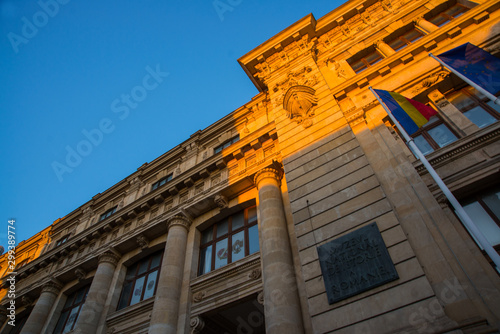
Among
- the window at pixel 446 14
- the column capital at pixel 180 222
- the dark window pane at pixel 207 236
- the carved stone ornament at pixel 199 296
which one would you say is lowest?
the carved stone ornament at pixel 199 296

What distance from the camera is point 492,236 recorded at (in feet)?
28.1

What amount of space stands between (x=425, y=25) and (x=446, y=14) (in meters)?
1.47

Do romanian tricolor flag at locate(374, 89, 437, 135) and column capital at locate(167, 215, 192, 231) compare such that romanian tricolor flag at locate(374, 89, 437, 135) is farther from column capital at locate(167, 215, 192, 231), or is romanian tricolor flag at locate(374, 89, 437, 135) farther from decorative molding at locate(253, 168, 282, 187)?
column capital at locate(167, 215, 192, 231)

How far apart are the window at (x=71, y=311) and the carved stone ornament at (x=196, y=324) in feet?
31.0

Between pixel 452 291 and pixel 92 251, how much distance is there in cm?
1950

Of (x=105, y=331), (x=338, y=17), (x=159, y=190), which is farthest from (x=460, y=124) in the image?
(x=105, y=331)

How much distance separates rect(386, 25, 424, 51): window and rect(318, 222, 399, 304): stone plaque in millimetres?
12544

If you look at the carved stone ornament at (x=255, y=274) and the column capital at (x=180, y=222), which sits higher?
the column capital at (x=180, y=222)

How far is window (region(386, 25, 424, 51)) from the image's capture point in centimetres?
1711

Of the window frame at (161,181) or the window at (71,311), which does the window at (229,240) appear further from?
the window at (71,311)

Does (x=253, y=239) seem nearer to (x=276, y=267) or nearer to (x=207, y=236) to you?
(x=207, y=236)

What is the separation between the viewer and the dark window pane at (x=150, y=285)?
16047 millimetres

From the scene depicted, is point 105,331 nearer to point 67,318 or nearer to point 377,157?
point 67,318

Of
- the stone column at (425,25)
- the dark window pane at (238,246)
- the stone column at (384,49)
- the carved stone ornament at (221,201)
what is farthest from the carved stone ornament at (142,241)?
the stone column at (425,25)
